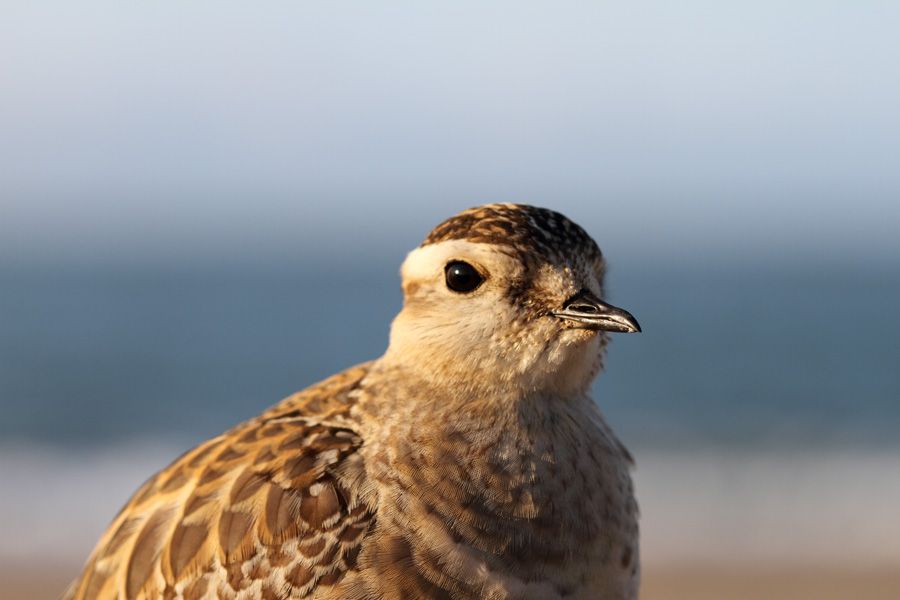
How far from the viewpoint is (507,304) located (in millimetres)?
5039

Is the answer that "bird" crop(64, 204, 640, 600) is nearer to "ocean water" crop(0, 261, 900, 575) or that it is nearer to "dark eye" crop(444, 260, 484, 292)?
"dark eye" crop(444, 260, 484, 292)

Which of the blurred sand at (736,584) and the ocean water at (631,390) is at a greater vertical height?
the ocean water at (631,390)

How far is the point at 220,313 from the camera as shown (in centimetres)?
3391

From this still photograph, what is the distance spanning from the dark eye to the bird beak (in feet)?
1.18

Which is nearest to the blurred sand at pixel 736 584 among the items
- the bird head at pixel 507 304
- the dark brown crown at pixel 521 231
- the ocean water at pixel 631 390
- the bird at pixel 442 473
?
the ocean water at pixel 631 390

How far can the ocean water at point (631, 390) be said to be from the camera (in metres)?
16.7

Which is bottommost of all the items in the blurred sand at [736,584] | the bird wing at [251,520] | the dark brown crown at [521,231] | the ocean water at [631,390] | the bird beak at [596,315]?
the blurred sand at [736,584]

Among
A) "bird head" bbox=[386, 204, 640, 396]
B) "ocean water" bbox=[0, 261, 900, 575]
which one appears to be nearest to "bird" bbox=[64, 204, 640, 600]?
"bird head" bbox=[386, 204, 640, 396]

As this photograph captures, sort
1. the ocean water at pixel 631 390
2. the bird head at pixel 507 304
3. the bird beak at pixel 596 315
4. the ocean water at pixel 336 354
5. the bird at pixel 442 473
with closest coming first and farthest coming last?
the bird at pixel 442 473
the bird beak at pixel 596 315
the bird head at pixel 507 304
the ocean water at pixel 631 390
the ocean water at pixel 336 354

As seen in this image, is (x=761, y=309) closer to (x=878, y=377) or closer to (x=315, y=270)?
(x=878, y=377)

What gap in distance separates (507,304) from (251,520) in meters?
1.32

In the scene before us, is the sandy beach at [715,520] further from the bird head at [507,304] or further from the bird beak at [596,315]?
the bird beak at [596,315]

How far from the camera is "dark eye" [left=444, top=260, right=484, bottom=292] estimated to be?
512 cm

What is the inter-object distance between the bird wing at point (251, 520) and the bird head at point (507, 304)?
54cm
